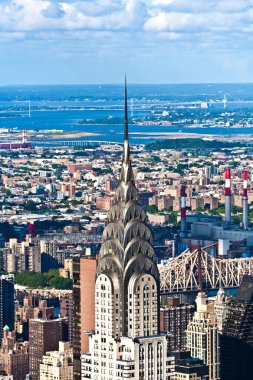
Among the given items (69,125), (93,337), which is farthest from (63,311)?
(69,125)

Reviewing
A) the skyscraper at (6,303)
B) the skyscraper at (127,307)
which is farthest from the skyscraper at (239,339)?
the skyscraper at (127,307)

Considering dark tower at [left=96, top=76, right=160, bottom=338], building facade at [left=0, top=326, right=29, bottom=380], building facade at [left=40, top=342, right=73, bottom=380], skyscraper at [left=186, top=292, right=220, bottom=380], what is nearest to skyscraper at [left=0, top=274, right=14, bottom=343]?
building facade at [left=0, top=326, right=29, bottom=380]

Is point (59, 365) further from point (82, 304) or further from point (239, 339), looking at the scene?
point (82, 304)

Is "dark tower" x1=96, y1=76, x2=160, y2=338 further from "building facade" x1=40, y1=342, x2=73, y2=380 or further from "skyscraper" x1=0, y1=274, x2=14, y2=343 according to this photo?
"skyscraper" x1=0, y1=274, x2=14, y2=343

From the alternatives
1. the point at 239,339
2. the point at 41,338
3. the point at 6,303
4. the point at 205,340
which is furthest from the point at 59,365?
the point at 6,303

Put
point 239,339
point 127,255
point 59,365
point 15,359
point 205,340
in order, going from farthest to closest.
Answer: point 15,359
point 205,340
point 239,339
point 59,365
point 127,255

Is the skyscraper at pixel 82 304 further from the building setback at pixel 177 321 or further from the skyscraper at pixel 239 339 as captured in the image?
the building setback at pixel 177 321

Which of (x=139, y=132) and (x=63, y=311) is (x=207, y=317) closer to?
(x=63, y=311)
